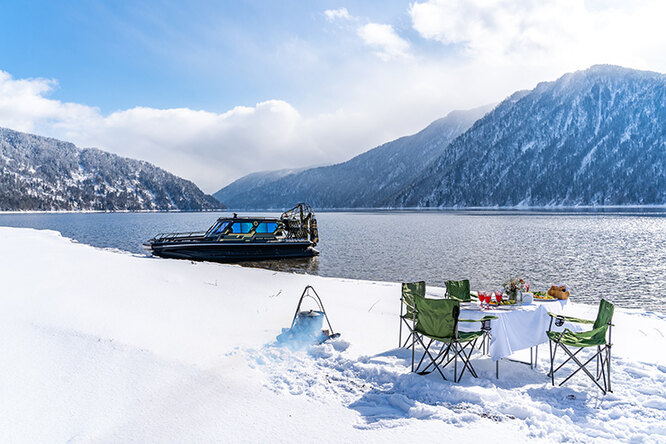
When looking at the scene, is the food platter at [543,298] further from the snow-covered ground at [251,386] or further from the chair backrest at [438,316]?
the chair backrest at [438,316]

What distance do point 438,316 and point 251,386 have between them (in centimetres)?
318

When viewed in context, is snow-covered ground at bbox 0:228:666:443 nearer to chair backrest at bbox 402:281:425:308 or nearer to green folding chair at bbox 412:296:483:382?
green folding chair at bbox 412:296:483:382

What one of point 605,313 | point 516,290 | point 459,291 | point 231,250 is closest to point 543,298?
point 516,290

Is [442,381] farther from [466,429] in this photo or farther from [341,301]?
[341,301]

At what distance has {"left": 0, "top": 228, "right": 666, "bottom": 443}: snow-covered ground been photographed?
15.0 feet

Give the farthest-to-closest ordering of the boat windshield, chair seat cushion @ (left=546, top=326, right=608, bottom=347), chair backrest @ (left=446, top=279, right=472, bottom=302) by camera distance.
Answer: the boat windshield → chair backrest @ (left=446, top=279, right=472, bottom=302) → chair seat cushion @ (left=546, top=326, right=608, bottom=347)

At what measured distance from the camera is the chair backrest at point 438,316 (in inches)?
237

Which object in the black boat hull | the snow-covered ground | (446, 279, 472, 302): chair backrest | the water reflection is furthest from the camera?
the black boat hull

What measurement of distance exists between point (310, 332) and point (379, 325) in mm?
2520

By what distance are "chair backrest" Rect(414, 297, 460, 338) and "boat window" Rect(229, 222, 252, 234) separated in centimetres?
2582

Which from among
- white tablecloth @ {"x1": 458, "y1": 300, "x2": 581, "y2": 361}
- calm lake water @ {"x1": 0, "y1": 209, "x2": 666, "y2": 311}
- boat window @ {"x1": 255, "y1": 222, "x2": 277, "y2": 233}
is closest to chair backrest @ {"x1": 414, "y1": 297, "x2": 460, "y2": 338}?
white tablecloth @ {"x1": 458, "y1": 300, "x2": 581, "y2": 361}

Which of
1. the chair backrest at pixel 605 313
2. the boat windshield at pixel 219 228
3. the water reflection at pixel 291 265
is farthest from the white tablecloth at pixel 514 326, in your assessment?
the boat windshield at pixel 219 228

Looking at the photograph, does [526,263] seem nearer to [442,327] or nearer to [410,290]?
[410,290]

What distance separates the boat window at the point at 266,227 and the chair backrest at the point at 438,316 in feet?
86.9
